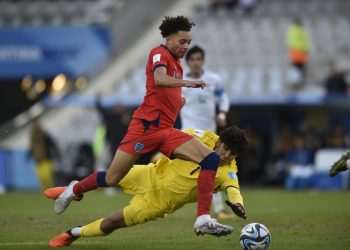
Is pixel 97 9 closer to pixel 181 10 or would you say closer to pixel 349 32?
pixel 181 10

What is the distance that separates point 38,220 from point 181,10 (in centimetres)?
1633

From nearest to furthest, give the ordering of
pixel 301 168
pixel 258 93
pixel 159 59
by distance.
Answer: pixel 159 59
pixel 301 168
pixel 258 93

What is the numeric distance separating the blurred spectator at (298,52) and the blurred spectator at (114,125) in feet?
16.2

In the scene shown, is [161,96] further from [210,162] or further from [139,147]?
[210,162]

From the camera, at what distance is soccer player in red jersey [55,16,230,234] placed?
9492 millimetres

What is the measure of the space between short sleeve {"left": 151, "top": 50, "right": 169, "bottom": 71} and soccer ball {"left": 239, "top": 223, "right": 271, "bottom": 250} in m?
1.88

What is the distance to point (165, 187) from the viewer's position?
9.59 meters

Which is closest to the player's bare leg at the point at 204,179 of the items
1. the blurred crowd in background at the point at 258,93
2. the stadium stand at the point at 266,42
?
the blurred crowd in background at the point at 258,93

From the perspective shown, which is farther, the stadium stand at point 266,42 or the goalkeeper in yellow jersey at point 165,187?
the stadium stand at point 266,42

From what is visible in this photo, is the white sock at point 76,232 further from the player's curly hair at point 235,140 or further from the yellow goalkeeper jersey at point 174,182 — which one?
the player's curly hair at point 235,140

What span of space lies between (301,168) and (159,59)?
533 inches

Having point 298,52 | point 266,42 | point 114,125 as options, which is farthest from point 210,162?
point 266,42

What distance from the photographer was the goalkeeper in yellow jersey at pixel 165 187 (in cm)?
948

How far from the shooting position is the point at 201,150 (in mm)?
9477
